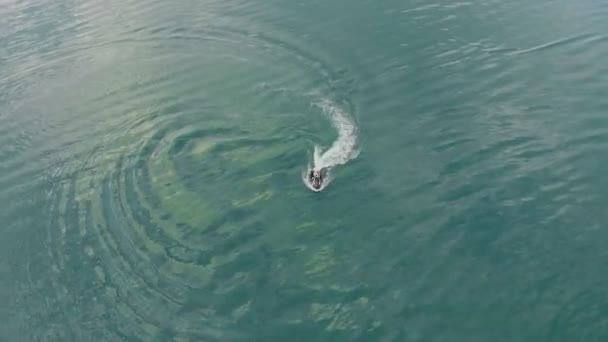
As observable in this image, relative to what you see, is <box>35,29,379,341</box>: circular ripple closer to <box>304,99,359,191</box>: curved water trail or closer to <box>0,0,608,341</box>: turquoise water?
<box>0,0,608,341</box>: turquoise water

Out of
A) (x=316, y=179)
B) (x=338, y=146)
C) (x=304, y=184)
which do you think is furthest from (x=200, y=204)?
(x=338, y=146)

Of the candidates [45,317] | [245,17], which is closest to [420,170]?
[45,317]

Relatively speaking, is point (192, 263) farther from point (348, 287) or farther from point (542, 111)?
point (542, 111)

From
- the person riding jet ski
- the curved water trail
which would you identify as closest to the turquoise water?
the curved water trail

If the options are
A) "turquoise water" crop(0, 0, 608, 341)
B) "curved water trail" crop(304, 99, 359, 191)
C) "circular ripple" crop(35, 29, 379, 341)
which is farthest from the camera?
"curved water trail" crop(304, 99, 359, 191)

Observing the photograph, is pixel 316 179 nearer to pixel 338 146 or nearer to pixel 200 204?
pixel 338 146

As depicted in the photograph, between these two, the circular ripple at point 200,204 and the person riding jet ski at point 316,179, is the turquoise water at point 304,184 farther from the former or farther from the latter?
the person riding jet ski at point 316,179
